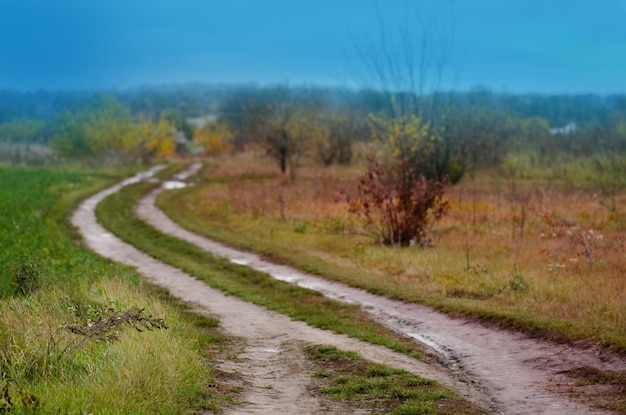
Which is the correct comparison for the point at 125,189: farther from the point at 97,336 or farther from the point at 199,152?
the point at 199,152

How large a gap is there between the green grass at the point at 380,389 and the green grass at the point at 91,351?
121cm

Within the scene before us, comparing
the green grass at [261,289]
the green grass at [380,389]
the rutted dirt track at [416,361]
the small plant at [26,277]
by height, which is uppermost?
the small plant at [26,277]

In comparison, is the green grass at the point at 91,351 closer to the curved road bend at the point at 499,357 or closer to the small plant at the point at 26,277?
the small plant at the point at 26,277

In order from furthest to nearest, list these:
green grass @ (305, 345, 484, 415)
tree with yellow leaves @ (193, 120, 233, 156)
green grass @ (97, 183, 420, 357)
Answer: tree with yellow leaves @ (193, 120, 233, 156), green grass @ (97, 183, 420, 357), green grass @ (305, 345, 484, 415)

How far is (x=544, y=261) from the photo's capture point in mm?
15242

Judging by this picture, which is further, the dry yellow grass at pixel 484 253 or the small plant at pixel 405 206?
the small plant at pixel 405 206

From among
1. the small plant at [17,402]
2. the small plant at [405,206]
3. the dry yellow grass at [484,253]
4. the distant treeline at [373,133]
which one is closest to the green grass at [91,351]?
the small plant at [17,402]

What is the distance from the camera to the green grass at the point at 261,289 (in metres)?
10.5

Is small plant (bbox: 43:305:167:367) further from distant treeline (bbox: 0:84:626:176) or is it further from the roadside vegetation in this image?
distant treeline (bbox: 0:84:626:176)

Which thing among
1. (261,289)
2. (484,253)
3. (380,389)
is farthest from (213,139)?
(380,389)

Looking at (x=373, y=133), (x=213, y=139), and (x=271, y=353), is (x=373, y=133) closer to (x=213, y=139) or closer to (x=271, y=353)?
(x=271, y=353)

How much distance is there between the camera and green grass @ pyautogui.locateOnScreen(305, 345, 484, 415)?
22.5 ft

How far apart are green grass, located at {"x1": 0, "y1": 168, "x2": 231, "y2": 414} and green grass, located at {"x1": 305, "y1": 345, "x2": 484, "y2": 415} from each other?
3.99 ft

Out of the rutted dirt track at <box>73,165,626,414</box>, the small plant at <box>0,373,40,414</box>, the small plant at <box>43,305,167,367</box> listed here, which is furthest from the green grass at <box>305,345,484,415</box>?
the small plant at <box>0,373,40,414</box>
